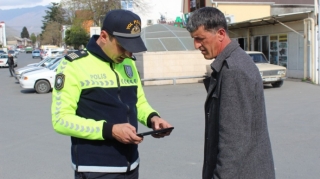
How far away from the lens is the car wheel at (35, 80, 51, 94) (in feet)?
59.8

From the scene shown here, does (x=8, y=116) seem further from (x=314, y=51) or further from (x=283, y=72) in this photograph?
(x=314, y=51)

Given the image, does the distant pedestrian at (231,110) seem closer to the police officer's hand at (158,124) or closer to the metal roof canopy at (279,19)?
the police officer's hand at (158,124)

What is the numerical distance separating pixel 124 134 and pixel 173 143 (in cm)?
536

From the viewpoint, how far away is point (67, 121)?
8.04 ft

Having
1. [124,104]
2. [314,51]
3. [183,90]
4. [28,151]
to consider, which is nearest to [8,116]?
[28,151]

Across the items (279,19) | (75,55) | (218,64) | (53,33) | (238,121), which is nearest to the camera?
(238,121)

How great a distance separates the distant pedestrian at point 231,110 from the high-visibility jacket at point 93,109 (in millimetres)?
591

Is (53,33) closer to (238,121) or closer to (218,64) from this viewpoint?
(218,64)

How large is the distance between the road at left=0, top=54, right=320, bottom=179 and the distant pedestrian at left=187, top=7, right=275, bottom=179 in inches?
137

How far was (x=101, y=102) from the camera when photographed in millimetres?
2549

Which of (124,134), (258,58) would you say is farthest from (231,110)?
(258,58)

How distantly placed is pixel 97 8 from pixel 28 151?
1404 inches

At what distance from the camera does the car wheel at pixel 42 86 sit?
1822 cm

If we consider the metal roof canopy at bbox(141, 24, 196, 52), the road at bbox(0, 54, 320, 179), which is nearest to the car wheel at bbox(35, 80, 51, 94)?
the road at bbox(0, 54, 320, 179)
